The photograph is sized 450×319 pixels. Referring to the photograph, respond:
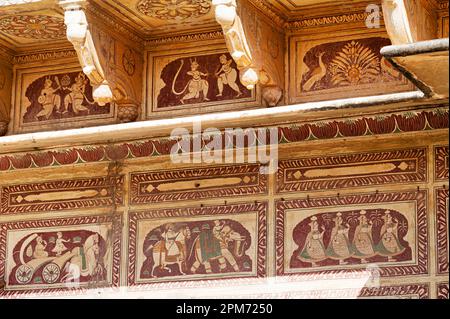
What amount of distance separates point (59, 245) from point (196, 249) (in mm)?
832

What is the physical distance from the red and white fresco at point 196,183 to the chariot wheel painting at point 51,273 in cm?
57

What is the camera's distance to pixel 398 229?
8.89 m

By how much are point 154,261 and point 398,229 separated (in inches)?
54.3

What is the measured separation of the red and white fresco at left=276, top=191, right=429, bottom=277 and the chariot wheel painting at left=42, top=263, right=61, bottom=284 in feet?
4.27

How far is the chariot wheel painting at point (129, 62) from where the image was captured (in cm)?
A: 950

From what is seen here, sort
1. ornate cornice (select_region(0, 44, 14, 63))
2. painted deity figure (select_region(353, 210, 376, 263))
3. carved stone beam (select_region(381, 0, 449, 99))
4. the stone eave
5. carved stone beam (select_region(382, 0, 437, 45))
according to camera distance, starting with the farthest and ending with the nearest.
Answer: ornate cornice (select_region(0, 44, 14, 63)), painted deity figure (select_region(353, 210, 376, 263)), the stone eave, carved stone beam (select_region(382, 0, 437, 45)), carved stone beam (select_region(381, 0, 449, 99))

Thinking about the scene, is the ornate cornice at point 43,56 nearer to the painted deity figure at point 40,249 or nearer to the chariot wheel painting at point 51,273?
the painted deity figure at point 40,249

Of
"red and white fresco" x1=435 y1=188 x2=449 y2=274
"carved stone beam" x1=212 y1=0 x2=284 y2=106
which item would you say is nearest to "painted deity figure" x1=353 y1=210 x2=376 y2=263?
"red and white fresco" x1=435 y1=188 x2=449 y2=274

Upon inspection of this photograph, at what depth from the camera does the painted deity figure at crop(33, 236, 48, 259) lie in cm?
972

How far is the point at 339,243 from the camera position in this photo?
29.5 feet

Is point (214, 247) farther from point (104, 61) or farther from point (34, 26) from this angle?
point (34, 26)

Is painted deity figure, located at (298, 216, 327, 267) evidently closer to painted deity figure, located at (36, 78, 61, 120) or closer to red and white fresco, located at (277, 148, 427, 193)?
red and white fresco, located at (277, 148, 427, 193)
